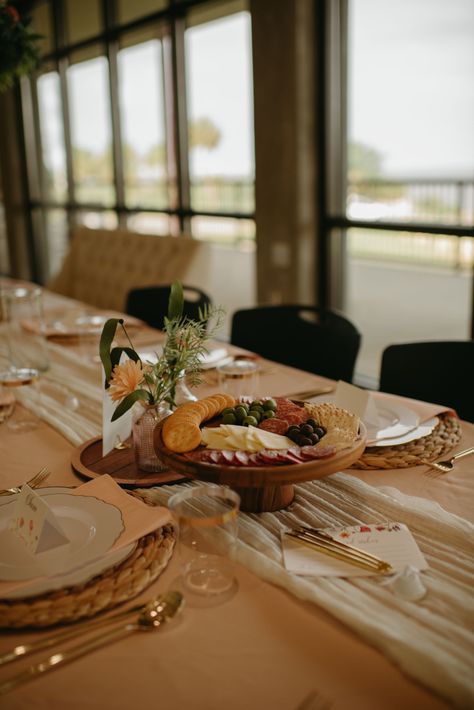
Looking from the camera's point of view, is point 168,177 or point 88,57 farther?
point 88,57

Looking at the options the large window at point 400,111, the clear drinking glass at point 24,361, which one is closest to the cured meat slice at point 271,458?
the clear drinking glass at point 24,361

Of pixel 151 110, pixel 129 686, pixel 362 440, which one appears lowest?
pixel 129 686

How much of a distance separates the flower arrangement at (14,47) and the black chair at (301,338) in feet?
5.78

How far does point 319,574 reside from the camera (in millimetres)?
902

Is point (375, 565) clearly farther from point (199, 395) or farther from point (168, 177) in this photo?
point (168, 177)

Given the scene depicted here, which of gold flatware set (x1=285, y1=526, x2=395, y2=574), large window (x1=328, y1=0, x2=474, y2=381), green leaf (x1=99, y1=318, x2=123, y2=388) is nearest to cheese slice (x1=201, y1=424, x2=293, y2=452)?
gold flatware set (x1=285, y1=526, x2=395, y2=574)

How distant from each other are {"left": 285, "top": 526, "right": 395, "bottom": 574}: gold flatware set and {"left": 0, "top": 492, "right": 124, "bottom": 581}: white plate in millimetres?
264

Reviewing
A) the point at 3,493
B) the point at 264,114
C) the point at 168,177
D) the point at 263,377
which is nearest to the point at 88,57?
the point at 168,177

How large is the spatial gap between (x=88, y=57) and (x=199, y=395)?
4730 mm

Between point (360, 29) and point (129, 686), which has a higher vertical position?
point (360, 29)

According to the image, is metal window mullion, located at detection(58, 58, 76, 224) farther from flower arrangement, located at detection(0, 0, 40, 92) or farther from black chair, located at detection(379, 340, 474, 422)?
black chair, located at detection(379, 340, 474, 422)

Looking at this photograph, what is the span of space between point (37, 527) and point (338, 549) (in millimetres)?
412

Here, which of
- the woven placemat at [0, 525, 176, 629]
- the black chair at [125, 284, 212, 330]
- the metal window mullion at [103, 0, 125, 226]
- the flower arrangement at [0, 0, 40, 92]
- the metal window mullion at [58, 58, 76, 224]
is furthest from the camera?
the metal window mullion at [58, 58, 76, 224]

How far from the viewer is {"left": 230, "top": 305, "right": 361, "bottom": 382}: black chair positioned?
6.90 ft
